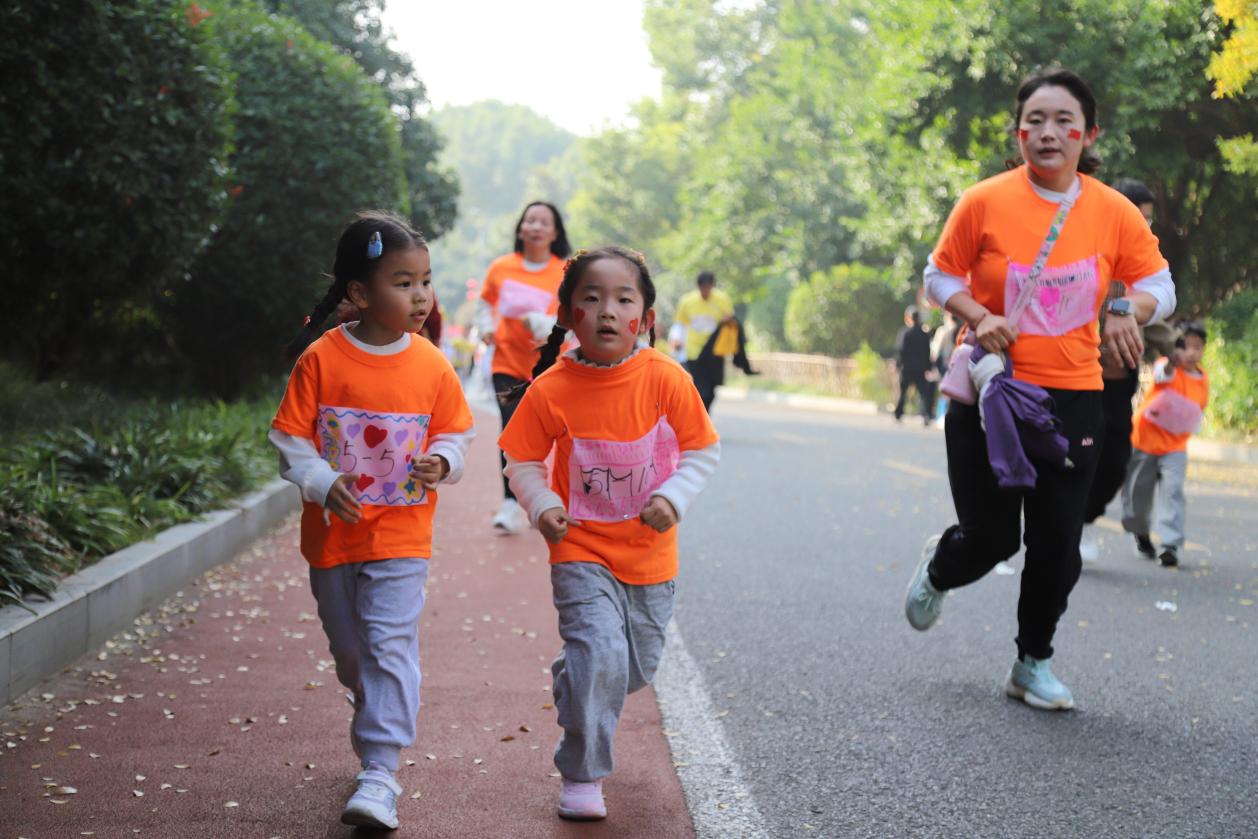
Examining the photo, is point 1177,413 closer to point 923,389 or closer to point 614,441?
point 614,441

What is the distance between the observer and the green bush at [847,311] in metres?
38.6

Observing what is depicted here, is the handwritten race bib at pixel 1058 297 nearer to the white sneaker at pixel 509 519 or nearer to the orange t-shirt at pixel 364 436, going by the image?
the orange t-shirt at pixel 364 436

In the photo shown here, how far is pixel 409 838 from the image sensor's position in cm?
379

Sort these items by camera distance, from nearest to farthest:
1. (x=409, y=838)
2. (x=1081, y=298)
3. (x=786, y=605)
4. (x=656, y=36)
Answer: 1. (x=409, y=838)
2. (x=1081, y=298)
3. (x=786, y=605)
4. (x=656, y=36)

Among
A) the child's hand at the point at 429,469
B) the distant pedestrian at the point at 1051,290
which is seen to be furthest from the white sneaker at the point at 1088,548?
the child's hand at the point at 429,469

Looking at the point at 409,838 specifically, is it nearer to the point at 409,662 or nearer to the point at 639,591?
the point at 409,662

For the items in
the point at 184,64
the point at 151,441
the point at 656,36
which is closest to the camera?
the point at 151,441

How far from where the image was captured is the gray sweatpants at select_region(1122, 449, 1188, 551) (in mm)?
8625

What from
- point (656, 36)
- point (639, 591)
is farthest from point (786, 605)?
point (656, 36)

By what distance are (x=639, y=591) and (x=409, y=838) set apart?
2.81ft

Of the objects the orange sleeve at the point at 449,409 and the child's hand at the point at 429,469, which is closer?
the child's hand at the point at 429,469

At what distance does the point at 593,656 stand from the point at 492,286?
18.1 ft

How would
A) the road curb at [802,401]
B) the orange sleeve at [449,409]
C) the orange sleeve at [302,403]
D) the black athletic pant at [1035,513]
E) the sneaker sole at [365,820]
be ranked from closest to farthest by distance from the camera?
the sneaker sole at [365,820] < the orange sleeve at [302,403] < the orange sleeve at [449,409] < the black athletic pant at [1035,513] < the road curb at [802,401]

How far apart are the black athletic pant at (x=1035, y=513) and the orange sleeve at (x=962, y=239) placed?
1.61 ft
